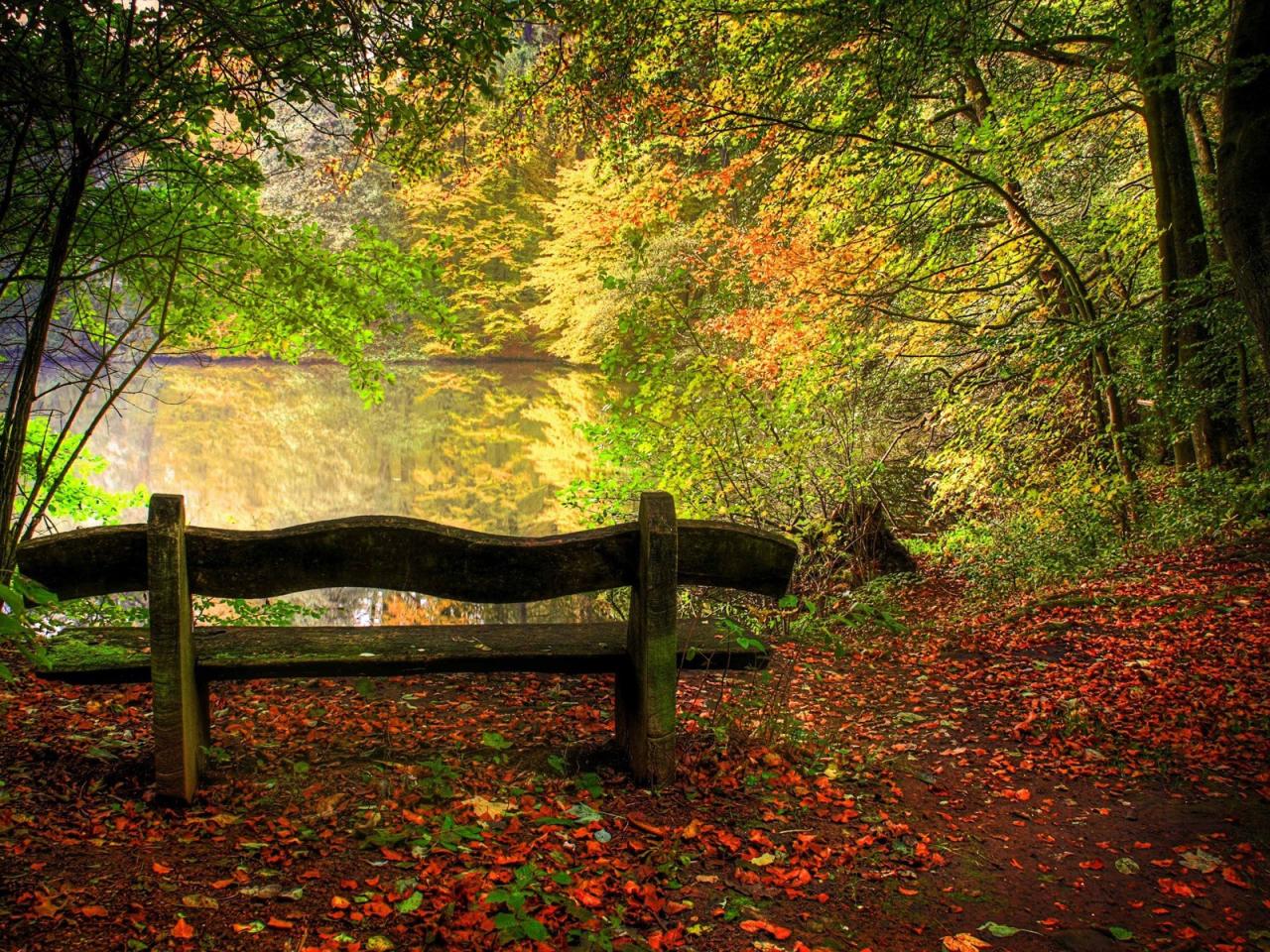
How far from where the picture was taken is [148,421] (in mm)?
24438

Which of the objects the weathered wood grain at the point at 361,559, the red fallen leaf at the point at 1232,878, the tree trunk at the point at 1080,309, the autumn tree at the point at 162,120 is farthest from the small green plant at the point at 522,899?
the tree trunk at the point at 1080,309

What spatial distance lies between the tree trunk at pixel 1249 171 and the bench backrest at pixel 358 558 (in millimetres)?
3278

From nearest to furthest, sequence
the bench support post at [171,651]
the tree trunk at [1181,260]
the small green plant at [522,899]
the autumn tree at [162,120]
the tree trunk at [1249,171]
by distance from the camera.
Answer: the small green plant at [522,899]
the bench support post at [171,651]
the autumn tree at [162,120]
the tree trunk at [1249,171]
the tree trunk at [1181,260]

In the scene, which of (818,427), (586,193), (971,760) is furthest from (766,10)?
(586,193)

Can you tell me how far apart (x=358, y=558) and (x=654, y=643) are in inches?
45.6

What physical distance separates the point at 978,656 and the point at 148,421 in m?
25.1

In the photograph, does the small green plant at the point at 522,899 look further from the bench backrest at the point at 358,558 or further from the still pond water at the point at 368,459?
the still pond water at the point at 368,459

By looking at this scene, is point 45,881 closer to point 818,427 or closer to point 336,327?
point 336,327

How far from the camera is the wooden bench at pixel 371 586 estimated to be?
2949 millimetres

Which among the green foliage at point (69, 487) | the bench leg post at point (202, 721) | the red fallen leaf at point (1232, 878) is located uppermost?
the green foliage at point (69, 487)

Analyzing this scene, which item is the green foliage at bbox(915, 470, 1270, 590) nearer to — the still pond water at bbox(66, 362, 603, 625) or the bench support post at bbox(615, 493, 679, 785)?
the still pond water at bbox(66, 362, 603, 625)

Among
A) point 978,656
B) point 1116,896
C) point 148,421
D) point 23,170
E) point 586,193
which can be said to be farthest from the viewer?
point 148,421

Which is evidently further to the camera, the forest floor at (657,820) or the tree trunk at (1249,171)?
the tree trunk at (1249,171)

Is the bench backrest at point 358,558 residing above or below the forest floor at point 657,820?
above
